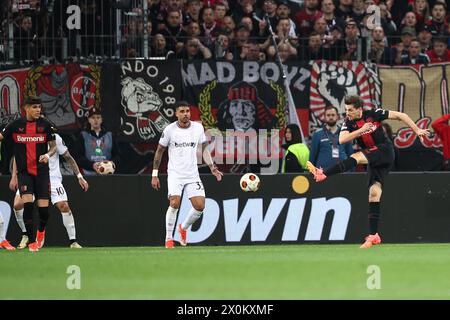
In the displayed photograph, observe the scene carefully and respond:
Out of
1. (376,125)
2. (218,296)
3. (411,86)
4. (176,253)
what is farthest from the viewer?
(411,86)

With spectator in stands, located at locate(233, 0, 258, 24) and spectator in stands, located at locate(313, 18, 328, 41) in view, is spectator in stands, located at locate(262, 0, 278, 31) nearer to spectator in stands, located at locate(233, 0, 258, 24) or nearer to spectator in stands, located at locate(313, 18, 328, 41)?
spectator in stands, located at locate(233, 0, 258, 24)

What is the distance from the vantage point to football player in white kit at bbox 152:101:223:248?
19344 mm

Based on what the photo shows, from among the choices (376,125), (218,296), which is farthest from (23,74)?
(218,296)

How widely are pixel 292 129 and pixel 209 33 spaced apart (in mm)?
2840

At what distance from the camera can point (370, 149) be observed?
18.9m

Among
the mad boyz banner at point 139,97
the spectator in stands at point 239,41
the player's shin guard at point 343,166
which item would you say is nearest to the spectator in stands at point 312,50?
the spectator in stands at point 239,41

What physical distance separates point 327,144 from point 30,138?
17.4ft

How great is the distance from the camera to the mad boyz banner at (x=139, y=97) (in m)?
21.8

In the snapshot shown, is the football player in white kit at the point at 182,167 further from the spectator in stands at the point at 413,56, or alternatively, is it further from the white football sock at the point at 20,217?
the spectator in stands at the point at 413,56

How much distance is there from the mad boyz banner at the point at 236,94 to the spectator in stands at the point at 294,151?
911 millimetres

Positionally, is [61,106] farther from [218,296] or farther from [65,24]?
[218,296]

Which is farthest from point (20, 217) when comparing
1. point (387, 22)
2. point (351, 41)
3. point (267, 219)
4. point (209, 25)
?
point (387, 22)

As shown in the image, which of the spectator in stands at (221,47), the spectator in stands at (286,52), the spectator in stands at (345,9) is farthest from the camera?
the spectator in stands at (345,9)

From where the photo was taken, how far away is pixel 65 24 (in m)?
21.3
